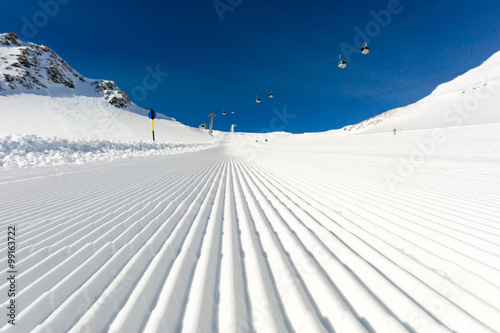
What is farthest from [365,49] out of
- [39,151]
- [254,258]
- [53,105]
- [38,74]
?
[38,74]

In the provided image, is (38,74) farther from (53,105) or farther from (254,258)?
(254,258)

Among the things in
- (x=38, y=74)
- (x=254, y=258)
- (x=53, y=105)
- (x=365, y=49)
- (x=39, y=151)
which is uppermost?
(x=38, y=74)

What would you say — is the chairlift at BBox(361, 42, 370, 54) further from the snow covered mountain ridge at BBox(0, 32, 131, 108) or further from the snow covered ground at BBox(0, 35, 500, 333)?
the snow covered mountain ridge at BBox(0, 32, 131, 108)

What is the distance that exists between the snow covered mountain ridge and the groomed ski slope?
54.7m

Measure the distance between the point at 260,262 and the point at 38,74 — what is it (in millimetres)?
73770

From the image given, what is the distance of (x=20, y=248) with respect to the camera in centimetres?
222

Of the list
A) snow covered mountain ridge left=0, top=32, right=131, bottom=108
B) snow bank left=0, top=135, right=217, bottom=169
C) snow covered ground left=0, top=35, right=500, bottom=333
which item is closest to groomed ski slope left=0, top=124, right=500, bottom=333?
snow covered ground left=0, top=35, right=500, bottom=333

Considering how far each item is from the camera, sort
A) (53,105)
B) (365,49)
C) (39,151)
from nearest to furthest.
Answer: (365,49)
(39,151)
(53,105)

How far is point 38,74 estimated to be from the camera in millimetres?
49719

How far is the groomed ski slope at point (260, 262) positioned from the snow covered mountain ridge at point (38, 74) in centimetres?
5468

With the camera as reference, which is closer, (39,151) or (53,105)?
(39,151)

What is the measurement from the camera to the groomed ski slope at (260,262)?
4.17 feet

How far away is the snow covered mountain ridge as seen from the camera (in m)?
42.0

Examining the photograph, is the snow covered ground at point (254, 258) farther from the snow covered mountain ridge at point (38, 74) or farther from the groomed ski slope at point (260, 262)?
the snow covered mountain ridge at point (38, 74)
